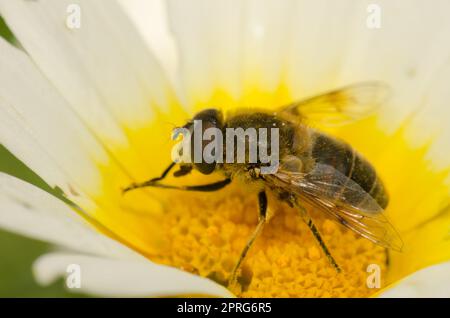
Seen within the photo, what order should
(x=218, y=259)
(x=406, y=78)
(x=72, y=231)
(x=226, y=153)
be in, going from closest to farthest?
(x=72, y=231)
(x=226, y=153)
(x=218, y=259)
(x=406, y=78)

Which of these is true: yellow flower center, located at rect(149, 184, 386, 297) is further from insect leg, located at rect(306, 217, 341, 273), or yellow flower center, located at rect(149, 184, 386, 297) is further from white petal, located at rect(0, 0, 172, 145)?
white petal, located at rect(0, 0, 172, 145)

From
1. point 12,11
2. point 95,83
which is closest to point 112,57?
point 95,83

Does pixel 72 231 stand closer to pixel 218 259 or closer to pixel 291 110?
pixel 218 259

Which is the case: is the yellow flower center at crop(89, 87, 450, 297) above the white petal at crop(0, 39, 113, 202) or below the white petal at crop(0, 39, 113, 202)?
below

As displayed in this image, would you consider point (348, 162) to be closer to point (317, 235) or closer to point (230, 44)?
point (317, 235)

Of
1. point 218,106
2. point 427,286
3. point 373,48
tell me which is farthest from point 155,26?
point 427,286

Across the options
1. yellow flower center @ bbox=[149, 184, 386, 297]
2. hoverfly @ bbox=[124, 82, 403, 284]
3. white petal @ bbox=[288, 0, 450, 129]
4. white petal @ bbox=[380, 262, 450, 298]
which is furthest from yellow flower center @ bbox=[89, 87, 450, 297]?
white petal @ bbox=[380, 262, 450, 298]
